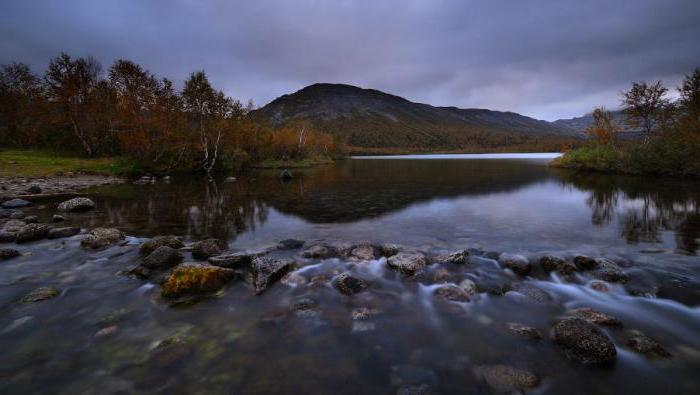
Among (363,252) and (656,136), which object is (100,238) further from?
(656,136)

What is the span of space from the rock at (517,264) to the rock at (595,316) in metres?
2.35

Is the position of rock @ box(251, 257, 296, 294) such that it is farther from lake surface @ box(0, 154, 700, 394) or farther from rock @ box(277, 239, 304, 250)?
rock @ box(277, 239, 304, 250)

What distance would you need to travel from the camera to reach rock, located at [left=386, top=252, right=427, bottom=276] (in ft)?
31.6

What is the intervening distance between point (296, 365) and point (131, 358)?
9.67ft

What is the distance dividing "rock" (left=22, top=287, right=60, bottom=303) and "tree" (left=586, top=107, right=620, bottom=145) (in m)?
69.6

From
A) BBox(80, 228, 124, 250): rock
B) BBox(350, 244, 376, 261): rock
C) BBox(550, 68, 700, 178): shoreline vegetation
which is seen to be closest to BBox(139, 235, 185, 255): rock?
BBox(80, 228, 124, 250): rock

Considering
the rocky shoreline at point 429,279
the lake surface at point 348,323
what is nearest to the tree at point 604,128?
the lake surface at point 348,323

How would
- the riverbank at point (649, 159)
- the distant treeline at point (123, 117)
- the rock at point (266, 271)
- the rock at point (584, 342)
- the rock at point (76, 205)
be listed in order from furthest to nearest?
the distant treeline at point (123, 117) → the riverbank at point (649, 159) → the rock at point (76, 205) → the rock at point (266, 271) → the rock at point (584, 342)

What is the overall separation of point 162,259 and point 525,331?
10.2 m

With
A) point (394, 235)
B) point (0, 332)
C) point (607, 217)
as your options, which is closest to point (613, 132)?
point (607, 217)

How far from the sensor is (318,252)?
448 inches

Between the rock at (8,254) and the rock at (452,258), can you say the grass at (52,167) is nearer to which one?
the rock at (8,254)

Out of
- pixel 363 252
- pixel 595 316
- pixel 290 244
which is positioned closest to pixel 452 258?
pixel 363 252

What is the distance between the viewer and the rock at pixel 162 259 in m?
9.94
